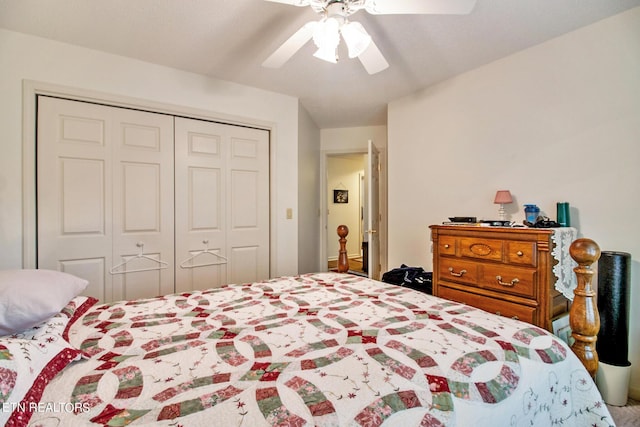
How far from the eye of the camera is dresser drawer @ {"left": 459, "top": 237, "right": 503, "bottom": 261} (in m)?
2.07

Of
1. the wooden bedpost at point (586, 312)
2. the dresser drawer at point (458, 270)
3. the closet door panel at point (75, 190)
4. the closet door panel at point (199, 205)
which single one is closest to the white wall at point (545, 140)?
the dresser drawer at point (458, 270)

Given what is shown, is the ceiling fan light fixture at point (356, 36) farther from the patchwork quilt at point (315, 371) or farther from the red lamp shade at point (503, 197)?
the red lamp shade at point (503, 197)

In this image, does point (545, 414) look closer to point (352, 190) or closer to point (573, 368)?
point (573, 368)

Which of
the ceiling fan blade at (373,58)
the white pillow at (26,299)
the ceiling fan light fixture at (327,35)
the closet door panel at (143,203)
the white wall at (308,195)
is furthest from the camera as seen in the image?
the white wall at (308,195)

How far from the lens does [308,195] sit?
3809mm

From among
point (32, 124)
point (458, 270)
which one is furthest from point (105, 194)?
point (458, 270)

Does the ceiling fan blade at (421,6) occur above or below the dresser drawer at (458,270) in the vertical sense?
above

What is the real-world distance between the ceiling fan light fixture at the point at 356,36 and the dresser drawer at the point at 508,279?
1663 millimetres

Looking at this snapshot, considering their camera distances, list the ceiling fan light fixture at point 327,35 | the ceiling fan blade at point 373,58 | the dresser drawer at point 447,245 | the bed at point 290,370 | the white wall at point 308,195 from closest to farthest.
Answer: the bed at point 290,370 → the ceiling fan light fixture at point 327,35 → the ceiling fan blade at point 373,58 → the dresser drawer at point 447,245 → the white wall at point 308,195

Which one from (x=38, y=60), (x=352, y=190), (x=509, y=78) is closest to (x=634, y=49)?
(x=509, y=78)

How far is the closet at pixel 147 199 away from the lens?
2.28 meters

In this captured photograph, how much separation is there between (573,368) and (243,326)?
1225 millimetres

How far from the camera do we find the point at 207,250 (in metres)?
2.93

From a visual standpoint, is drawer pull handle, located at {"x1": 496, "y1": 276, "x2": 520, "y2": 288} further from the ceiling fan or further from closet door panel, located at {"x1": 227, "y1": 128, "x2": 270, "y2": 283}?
closet door panel, located at {"x1": 227, "y1": 128, "x2": 270, "y2": 283}
